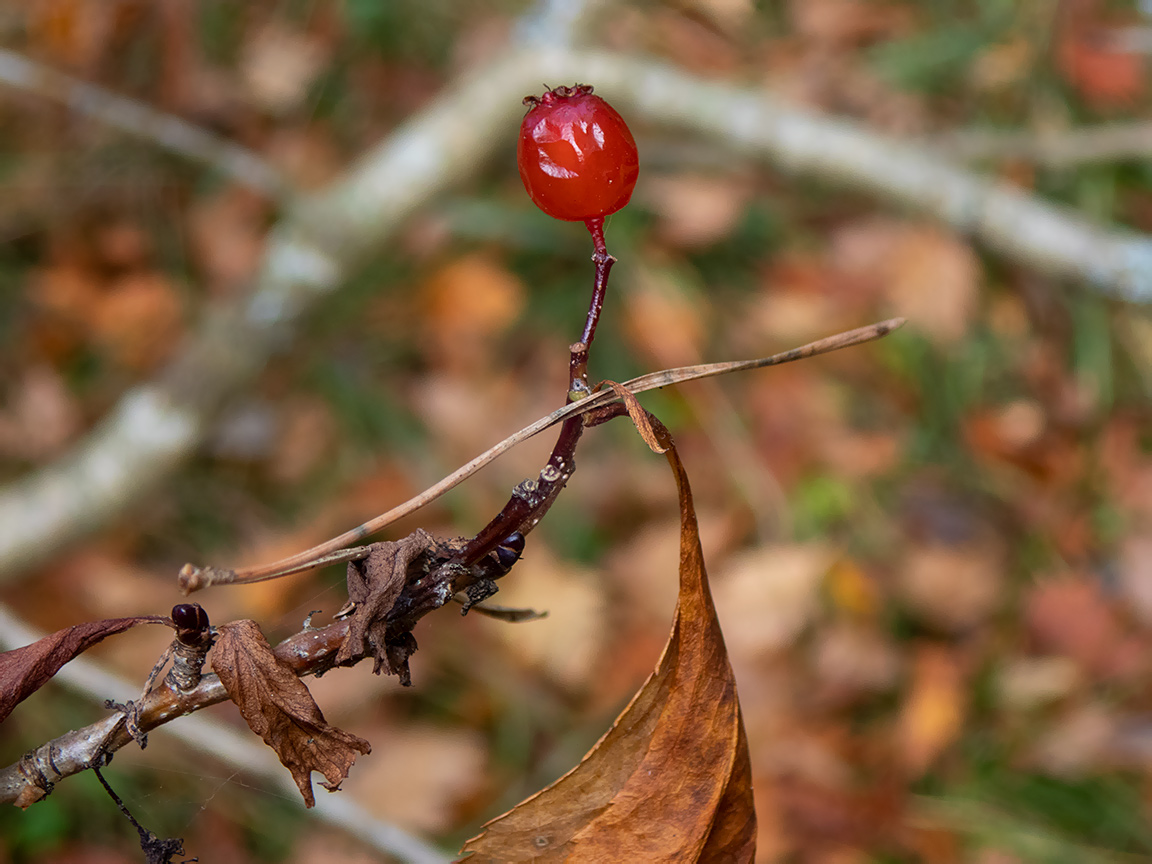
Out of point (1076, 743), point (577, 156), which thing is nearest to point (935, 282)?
point (1076, 743)

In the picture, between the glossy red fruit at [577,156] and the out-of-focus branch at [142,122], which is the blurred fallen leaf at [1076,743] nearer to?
the glossy red fruit at [577,156]

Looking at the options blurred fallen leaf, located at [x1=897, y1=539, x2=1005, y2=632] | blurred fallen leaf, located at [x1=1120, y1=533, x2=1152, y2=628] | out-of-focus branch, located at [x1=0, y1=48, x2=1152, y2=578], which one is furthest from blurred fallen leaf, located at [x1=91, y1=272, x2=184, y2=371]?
blurred fallen leaf, located at [x1=1120, y1=533, x2=1152, y2=628]

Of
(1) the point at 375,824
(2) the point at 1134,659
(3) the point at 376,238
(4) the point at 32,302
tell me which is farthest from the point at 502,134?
(2) the point at 1134,659

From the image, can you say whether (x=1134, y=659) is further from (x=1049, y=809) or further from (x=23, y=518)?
(x=23, y=518)

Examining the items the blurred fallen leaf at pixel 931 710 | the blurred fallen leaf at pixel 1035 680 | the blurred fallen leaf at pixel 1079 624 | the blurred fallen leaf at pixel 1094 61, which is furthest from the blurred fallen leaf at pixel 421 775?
the blurred fallen leaf at pixel 1094 61

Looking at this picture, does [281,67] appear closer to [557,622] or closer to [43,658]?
[557,622]

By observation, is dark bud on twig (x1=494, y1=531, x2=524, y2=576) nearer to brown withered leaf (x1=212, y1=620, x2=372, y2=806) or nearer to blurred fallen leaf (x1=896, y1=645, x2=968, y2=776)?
brown withered leaf (x1=212, y1=620, x2=372, y2=806)
